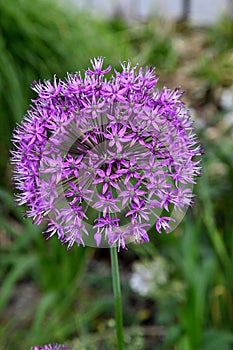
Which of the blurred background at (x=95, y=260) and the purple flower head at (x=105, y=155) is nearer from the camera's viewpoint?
the purple flower head at (x=105, y=155)

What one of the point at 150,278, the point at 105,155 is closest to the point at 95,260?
the point at 150,278

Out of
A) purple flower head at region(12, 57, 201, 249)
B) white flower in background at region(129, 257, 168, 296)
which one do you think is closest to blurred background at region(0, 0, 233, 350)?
white flower in background at region(129, 257, 168, 296)

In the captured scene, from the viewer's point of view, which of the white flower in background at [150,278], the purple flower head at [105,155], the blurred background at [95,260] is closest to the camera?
the purple flower head at [105,155]

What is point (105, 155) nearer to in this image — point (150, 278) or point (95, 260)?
point (150, 278)

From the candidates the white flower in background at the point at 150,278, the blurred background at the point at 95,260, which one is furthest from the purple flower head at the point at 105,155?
the white flower in background at the point at 150,278

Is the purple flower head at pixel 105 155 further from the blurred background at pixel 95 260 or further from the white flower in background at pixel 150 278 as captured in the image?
the white flower in background at pixel 150 278

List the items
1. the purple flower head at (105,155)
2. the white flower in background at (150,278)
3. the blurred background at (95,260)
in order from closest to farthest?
1. the purple flower head at (105,155)
2. the blurred background at (95,260)
3. the white flower in background at (150,278)

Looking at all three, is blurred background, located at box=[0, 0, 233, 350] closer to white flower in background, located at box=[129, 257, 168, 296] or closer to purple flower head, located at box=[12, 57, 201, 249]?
white flower in background, located at box=[129, 257, 168, 296]
